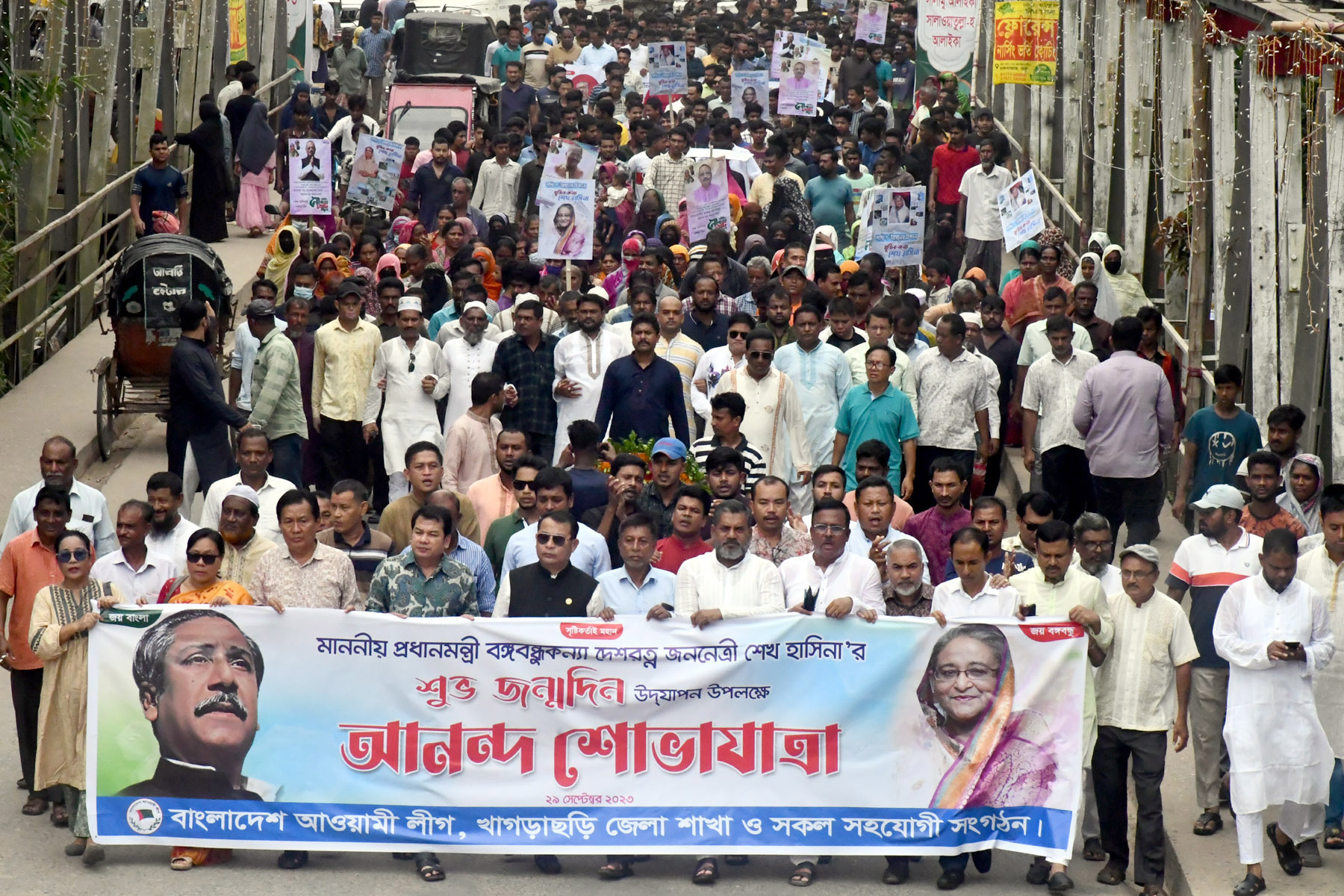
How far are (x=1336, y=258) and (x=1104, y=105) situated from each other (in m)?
8.72

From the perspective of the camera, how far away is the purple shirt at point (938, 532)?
34.9 ft

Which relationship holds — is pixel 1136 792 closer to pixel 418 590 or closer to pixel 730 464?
pixel 730 464

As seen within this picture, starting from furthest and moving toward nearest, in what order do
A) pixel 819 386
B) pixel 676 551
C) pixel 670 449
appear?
pixel 819 386 → pixel 670 449 → pixel 676 551

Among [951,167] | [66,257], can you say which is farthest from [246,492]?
[951,167]

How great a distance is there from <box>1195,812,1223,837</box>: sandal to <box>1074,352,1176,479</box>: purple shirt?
3099 millimetres

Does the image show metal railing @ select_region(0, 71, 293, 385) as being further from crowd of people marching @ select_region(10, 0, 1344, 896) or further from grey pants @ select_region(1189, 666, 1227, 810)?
grey pants @ select_region(1189, 666, 1227, 810)

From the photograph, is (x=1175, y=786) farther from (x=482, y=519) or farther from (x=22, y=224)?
(x=22, y=224)

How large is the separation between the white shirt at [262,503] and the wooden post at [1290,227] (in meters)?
6.13

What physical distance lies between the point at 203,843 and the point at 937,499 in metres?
3.89

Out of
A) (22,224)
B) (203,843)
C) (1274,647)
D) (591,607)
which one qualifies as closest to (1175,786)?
(1274,647)

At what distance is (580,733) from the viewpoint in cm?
914

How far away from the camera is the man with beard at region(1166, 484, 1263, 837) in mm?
9578

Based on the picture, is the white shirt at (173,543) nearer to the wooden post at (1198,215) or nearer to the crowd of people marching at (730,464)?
the crowd of people marching at (730,464)

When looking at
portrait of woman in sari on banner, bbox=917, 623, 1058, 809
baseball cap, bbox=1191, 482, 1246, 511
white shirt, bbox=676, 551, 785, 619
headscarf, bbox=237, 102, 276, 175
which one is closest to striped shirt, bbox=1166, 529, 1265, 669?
baseball cap, bbox=1191, 482, 1246, 511
